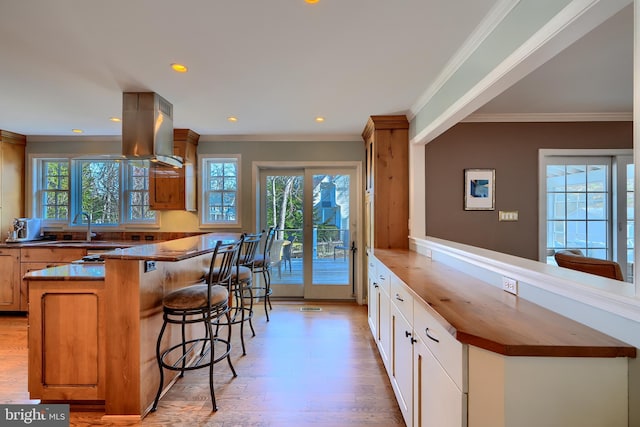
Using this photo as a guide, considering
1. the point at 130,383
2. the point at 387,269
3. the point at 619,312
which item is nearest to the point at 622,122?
the point at 387,269

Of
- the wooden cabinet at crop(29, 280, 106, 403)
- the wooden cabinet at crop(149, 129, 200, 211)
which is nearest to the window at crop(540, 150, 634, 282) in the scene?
the wooden cabinet at crop(29, 280, 106, 403)

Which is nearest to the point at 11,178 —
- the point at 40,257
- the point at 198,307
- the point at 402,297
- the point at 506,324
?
the point at 40,257

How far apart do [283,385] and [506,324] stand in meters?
1.75

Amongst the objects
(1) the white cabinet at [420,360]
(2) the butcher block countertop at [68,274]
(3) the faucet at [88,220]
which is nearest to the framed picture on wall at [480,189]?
(1) the white cabinet at [420,360]

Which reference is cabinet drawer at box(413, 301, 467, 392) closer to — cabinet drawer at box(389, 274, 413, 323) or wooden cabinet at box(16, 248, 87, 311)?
cabinet drawer at box(389, 274, 413, 323)

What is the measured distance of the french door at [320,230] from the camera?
4.33m

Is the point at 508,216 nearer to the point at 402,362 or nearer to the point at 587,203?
the point at 587,203

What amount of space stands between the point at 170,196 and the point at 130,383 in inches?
106

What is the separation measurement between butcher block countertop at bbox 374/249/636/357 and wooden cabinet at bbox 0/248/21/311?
4788mm

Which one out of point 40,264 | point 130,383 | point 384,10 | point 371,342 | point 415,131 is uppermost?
point 384,10

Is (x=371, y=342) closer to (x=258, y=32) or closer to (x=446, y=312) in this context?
(x=446, y=312)

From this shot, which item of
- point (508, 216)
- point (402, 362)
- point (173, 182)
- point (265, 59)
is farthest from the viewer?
point (173, 182)

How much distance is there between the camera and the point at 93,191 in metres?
4.48

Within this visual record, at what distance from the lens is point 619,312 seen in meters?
0.96
